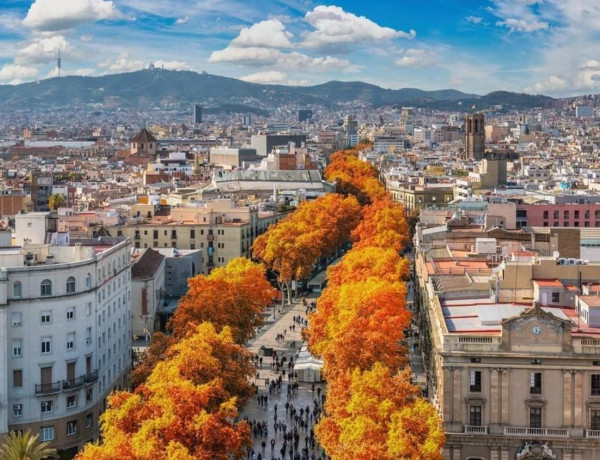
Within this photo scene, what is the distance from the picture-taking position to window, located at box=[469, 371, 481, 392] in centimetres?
4775

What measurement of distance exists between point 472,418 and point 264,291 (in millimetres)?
37422

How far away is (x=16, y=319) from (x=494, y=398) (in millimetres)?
24042

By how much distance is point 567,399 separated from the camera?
47062 millimetres

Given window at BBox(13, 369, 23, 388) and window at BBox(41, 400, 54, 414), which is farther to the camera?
window at BBox(41, 400, 54, 414)

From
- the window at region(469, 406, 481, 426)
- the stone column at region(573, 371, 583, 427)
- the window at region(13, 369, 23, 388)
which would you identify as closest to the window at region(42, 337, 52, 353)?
the window at region(13, 369, 23, 388)

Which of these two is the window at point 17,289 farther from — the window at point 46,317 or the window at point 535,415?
the window at point 535,415

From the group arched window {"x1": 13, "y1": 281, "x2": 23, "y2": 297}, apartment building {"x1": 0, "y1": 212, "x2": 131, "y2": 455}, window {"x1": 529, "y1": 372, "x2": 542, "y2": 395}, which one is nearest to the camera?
window {"x1": 529, "y1": 372, "x2": 542, "y2": 395}

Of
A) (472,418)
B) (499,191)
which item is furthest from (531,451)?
(499,191)

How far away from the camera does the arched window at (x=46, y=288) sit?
182ft

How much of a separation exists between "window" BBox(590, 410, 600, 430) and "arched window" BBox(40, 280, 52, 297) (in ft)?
89.8

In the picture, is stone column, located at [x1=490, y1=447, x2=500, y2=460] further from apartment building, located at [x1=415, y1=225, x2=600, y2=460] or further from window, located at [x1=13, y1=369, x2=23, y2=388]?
window, located at [x1=13, y1=369, x2=23, y2=388]

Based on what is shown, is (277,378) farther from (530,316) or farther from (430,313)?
(530,316)

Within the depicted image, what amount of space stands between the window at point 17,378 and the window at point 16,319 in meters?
2.31

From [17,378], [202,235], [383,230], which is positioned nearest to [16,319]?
[17,378]
